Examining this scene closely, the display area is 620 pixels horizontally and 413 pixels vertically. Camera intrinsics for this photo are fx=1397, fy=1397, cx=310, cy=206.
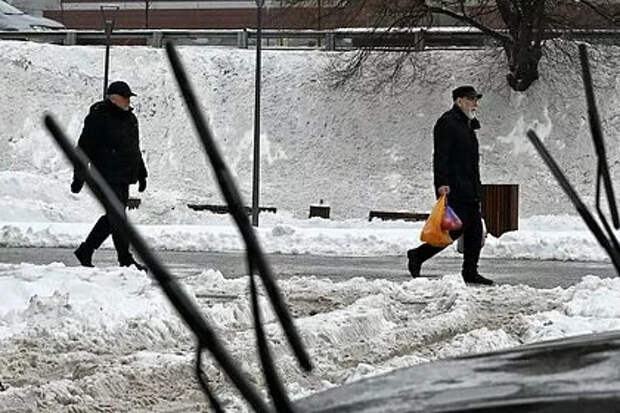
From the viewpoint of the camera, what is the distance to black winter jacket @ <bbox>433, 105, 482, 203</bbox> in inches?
481

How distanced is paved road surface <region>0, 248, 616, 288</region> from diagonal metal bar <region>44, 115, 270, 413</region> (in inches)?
435

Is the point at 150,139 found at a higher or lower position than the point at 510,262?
higher

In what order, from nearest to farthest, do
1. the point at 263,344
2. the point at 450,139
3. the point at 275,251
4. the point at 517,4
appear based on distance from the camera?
1. the point at 263,344
2. the point at 450,139
3. the point at 275,251
4. the point at 517,4

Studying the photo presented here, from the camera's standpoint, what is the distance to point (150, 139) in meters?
32.6

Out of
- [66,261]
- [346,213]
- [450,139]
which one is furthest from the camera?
[346,213]

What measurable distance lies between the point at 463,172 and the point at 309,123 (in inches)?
803

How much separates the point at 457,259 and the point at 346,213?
13.4 meters

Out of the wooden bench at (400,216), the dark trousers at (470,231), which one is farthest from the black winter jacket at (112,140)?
the wooden bench at (400,216)

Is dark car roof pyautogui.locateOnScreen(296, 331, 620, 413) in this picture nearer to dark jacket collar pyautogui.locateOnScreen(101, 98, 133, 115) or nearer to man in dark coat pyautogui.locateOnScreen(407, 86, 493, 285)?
man in dark coat pyautogui.locateOnScreen(407, 86, 493, 285)

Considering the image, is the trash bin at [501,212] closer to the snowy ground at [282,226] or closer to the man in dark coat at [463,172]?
the snowy ground at [282,226]

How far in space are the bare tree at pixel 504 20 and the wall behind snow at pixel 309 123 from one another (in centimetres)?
61

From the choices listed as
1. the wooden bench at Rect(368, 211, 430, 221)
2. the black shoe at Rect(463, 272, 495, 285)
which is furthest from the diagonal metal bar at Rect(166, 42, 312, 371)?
the wooden bench at Rect(368, 211, 430, 221)

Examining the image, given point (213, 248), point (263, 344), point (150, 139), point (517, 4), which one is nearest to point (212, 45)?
point (150, 139)

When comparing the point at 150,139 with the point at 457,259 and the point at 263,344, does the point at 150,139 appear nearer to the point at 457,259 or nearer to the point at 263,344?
the point at 457,259
